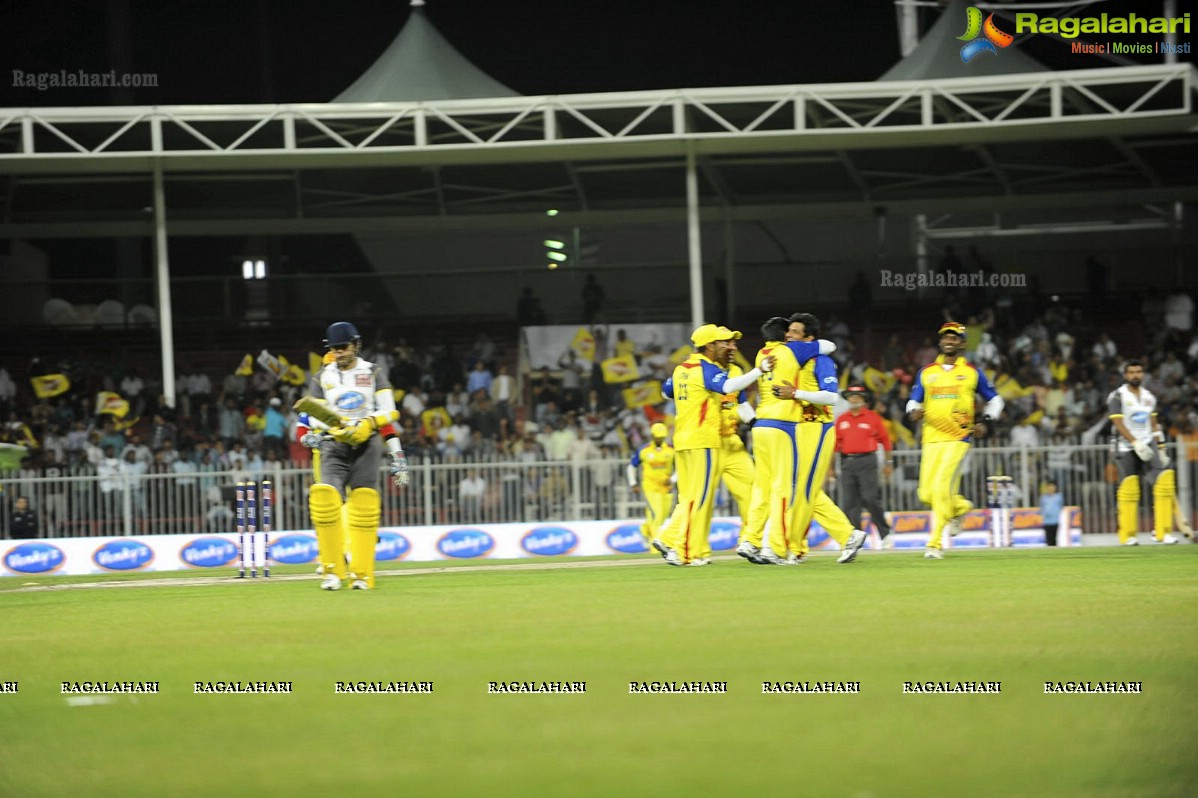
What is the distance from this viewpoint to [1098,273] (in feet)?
108

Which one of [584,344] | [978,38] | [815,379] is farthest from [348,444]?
[584,344]

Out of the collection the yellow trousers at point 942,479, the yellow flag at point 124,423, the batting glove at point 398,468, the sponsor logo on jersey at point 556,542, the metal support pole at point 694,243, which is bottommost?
the sponsor logo on jersey at point 556,542

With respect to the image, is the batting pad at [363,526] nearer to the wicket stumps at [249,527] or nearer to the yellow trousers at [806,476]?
the wicket stumps at [249,527]

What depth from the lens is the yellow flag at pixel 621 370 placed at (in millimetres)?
31531

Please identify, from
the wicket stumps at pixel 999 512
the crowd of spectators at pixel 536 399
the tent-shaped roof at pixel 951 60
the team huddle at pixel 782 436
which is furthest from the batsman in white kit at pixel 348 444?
the tent-shaped roof at pixel 951 60

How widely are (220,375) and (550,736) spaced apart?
2875 centimetres

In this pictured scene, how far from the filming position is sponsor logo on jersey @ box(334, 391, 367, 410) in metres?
12.9

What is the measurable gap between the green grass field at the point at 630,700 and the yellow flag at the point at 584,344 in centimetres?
2057

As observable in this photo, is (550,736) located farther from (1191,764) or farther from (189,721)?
(1191,764)

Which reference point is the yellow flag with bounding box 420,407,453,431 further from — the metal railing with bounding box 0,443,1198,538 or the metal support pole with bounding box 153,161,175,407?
the metal railing with bounding box 0,443,1198,538

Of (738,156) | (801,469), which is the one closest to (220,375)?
(738,156)

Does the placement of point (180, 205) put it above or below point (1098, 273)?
above

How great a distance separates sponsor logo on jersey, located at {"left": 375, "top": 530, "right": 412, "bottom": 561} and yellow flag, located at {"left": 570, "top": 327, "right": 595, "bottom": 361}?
9.40m

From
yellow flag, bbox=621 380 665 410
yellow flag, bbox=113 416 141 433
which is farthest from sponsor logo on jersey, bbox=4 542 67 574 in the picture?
yellow flag, bbox=621 380 665 410
